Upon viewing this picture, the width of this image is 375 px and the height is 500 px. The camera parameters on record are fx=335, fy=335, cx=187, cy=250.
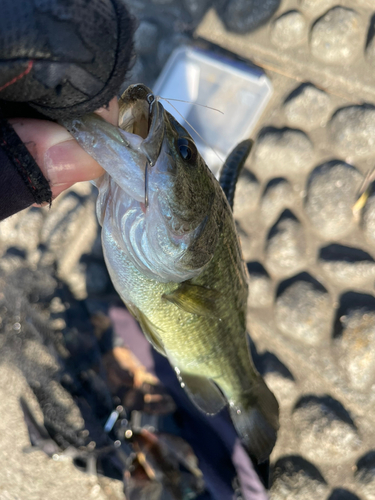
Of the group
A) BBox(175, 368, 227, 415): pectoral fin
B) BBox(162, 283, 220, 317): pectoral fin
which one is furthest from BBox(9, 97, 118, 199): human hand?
BBox(175, 368, 227, 415): pectoral fin

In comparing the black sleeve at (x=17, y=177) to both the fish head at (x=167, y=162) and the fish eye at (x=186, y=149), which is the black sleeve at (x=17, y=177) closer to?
the fish head at (x=167, y=162)

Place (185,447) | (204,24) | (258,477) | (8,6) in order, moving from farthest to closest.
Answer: (204,24)
(185,447)
(258,477)
(8,6)

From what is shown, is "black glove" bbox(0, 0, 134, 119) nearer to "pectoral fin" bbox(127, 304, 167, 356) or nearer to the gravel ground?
"pectoral fin" bbox(127, 304, 167, 356)

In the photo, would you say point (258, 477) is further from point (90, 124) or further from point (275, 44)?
point (275, 44)

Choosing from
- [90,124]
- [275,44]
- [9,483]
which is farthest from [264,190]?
[9,483]

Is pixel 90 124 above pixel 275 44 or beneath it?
beneath

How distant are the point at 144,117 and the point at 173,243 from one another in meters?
0.49

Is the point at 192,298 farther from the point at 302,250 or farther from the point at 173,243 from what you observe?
the point at 302,250

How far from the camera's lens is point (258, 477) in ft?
7.70

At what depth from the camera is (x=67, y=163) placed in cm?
116

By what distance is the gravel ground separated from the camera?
259 centimetres

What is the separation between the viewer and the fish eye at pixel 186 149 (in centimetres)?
124

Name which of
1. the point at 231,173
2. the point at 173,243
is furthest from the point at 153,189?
the point at 231,173

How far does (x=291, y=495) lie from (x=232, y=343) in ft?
4.83
